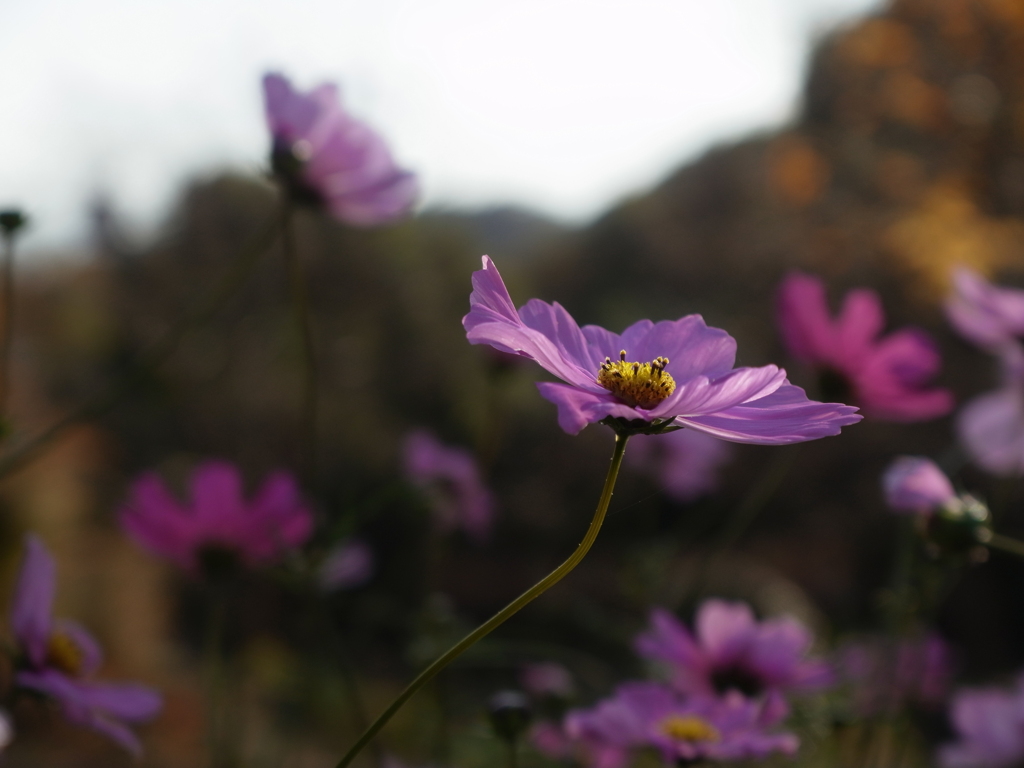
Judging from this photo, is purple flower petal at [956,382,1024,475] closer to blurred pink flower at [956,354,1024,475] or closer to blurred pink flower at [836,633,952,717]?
blurred pink flower at [956,354,1024,475]

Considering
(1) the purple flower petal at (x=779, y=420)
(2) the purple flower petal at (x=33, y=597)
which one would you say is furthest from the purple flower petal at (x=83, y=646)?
(1) the purple flower petal at (x=779, y=420)

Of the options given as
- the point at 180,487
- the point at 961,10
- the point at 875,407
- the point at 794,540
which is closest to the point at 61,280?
the point at 180,487

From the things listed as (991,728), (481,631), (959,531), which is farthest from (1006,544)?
(991,728)

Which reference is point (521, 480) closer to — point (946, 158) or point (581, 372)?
point (946, 158)

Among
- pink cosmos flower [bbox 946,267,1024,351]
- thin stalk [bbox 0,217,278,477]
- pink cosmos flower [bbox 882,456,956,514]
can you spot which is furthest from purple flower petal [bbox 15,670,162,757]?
pink cosmos flower [bbox 946,267,1024,351]

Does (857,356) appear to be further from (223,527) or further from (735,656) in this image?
(223,527)
